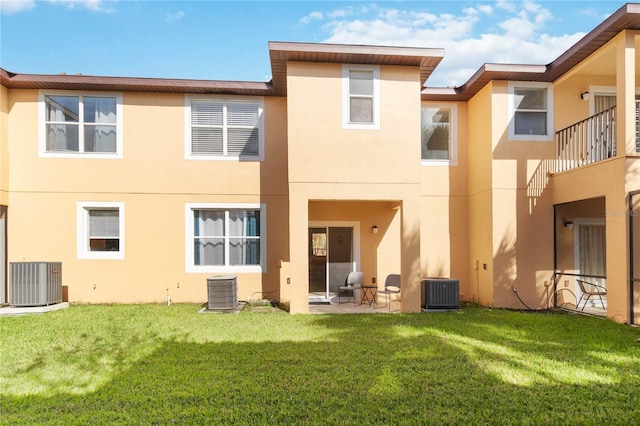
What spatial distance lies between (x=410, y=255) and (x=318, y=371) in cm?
492

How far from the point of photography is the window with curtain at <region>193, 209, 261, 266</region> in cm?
1107

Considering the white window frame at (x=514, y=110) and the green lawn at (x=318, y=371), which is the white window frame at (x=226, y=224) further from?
the white window frame at (x=514, y=110)

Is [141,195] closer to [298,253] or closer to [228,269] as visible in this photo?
[228,269]

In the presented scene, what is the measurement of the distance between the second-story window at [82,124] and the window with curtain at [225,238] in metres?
3.15

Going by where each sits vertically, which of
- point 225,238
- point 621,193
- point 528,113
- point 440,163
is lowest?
point 225,238

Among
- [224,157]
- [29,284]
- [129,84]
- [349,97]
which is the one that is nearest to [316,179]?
[349,97]

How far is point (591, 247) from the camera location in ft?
35.4

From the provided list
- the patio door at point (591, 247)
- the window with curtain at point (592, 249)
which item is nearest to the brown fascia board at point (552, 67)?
the patio door at point (591, 247)

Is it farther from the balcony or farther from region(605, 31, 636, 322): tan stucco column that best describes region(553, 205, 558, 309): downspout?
region(605, 31, 636, 322): tan stucco column

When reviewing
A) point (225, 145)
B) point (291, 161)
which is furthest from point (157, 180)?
point (291, 161)

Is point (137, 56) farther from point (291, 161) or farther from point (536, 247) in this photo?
point (536, 247)

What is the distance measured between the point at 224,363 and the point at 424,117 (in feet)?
30.5

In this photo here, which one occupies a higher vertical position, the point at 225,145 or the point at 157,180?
the point at 225,145

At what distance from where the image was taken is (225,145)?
11.1 meters
